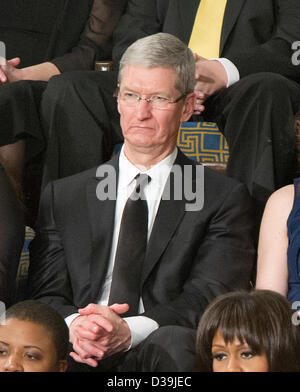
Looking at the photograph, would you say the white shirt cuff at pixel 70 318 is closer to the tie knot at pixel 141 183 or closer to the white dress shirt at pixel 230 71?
the tie knot at pixel 141 183

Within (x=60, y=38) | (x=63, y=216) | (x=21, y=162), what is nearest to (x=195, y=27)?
(x=60, y=38)

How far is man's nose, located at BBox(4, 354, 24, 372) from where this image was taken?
1.12 m

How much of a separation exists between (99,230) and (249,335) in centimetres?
44

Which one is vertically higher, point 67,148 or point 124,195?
point 67,148

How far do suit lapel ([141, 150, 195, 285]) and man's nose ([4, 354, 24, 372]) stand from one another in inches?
12.3

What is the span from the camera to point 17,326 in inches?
46.7

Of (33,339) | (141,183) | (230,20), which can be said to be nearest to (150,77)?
(141,183)

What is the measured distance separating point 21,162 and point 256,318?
0.82 m

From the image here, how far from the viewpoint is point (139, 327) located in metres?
1.31

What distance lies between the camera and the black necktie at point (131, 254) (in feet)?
4.52

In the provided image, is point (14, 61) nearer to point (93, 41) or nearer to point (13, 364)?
point (93, 41)

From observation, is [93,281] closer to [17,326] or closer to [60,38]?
[17,326]
